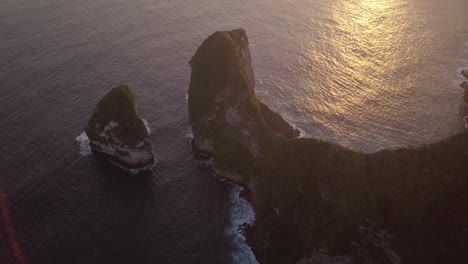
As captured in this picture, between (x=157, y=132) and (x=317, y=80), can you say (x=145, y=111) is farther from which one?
(x=317, y=80)

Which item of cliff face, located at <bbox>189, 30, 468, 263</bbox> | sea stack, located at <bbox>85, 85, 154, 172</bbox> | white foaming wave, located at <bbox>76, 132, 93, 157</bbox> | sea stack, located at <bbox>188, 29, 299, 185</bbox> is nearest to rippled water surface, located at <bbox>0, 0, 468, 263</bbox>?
white foaming wave, located at <bbox>76, 132, 93, 157</bbox>

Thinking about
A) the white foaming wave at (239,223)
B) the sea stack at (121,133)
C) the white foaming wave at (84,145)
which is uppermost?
the sea stack at (121,133)

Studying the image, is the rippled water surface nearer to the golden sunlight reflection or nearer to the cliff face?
the golden sunlight reflection

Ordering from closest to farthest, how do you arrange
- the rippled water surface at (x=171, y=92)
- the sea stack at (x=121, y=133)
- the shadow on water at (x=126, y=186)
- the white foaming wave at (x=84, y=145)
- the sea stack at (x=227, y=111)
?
the rippled water surface at (x=171, y=92) → the shadow on water at (x=126, y=186) → the sea stack at (x=227, y=111) → the sea stack at (x=121, y=133) → the white foaming wave at (x=84, y=145)

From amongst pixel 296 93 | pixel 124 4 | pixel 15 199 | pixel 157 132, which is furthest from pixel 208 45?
pixel 124 4

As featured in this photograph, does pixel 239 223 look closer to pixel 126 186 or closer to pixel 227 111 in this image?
pixel 227 111

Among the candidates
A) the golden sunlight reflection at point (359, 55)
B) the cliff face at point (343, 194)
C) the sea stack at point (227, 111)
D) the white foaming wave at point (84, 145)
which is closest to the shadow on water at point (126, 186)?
the white foaming wave at point (84, 145)

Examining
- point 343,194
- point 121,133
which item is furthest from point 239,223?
point 121,133

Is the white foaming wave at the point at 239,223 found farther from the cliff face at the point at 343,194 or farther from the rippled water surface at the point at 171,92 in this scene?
the cliff face at the point at 343,194
